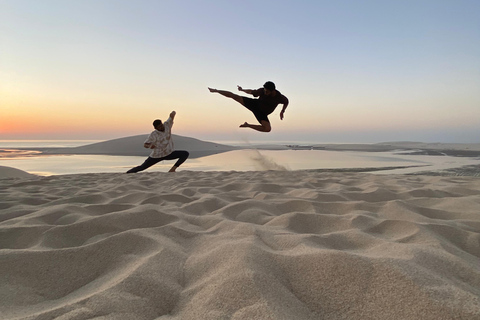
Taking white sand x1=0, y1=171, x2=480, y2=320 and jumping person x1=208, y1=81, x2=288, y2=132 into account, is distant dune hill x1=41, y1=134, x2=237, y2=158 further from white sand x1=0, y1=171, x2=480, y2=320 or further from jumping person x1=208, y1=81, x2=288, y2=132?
white sand x1=0, y1=171, x2=480, y2=320

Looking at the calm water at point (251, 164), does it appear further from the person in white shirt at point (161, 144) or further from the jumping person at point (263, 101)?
the jumping person at point (263, 101)

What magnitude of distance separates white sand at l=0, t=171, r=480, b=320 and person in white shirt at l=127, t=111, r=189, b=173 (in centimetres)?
471

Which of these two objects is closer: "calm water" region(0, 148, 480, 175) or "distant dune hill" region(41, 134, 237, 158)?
"calm water" region(0, 148, 480, 175)

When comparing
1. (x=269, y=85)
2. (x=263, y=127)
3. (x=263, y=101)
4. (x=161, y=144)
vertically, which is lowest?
(x=161, y=144)

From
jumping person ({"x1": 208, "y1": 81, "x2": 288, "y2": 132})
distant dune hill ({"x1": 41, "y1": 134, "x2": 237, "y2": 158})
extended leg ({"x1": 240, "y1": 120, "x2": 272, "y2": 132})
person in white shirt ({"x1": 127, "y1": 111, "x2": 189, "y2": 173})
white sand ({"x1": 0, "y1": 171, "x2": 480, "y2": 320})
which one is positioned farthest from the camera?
distant dune hill ({"x1": 41, "y1": 134, "x2": 237, "y2": 158})

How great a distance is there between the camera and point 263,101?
17.8 feet

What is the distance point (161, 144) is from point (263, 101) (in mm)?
2773

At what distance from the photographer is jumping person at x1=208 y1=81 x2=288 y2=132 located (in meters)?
5.24

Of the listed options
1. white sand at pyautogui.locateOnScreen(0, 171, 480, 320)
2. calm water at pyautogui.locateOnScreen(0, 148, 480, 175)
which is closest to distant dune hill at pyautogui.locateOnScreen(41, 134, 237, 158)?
calm water at pyautogui.locateOnScreen(0, 148, 480, 175)

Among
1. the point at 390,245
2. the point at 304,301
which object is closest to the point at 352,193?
the point at 390,245

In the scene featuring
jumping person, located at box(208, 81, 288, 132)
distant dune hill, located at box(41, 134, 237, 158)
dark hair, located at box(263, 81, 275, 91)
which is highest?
dark hair, located at box(263, 81, 275, 91)

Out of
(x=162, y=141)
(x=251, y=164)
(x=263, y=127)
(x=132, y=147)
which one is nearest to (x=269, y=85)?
(x=263, y=127)

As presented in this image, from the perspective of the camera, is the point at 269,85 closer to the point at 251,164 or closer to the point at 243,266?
the point at 251,164

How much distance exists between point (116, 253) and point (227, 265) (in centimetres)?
55
